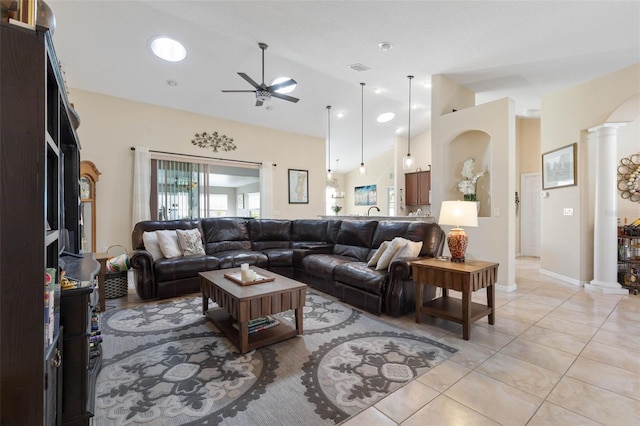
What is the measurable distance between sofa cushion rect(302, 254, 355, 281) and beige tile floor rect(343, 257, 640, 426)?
1.07 meters

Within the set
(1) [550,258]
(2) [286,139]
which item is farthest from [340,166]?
(1) [550,258]

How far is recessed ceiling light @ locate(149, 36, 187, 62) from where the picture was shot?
163 inches

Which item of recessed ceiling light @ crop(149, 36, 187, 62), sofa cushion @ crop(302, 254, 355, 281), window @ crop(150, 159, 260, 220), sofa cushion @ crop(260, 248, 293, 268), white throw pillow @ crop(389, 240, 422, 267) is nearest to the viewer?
white throw pillow @ crop(389, 240, 422, 267)

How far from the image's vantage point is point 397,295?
299 centimetres

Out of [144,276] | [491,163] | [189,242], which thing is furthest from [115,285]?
[491,163]

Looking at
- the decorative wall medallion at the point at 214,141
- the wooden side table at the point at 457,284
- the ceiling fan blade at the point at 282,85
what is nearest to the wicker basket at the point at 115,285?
the decorative wall medallion at the point at 214,141

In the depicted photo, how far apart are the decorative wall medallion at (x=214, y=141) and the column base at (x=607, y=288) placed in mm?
6675

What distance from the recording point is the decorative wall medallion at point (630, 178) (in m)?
4.47

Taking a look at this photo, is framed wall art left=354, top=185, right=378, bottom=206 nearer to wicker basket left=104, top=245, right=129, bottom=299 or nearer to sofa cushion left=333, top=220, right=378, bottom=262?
sofa cushion left=333, top=220, right=378, bottom=262

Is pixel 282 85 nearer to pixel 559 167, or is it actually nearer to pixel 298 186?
pixel 298 186

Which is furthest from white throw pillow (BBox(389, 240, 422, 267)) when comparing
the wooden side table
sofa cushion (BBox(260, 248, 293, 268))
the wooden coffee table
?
sofa cushion (BBox(260, 248, 293, 268))

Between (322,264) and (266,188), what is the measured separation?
10.9 feet

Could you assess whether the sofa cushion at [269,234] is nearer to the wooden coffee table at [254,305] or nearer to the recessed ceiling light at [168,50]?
the wooden coffee table at [254,305]

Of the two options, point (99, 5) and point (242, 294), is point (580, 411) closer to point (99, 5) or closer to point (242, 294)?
point (242, 294)
